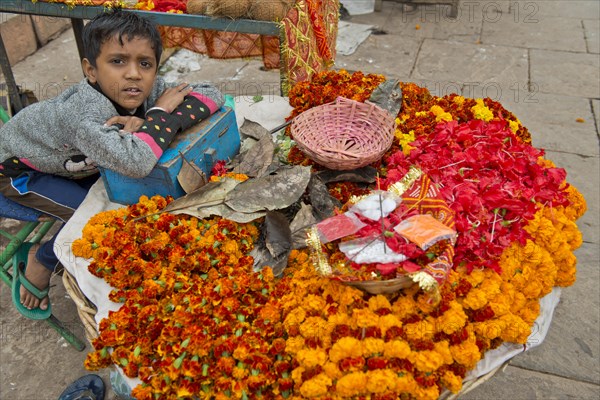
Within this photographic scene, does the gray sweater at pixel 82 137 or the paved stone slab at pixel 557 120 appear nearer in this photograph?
the gray sweater at pixel 82 137

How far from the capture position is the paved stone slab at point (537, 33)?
6113 millimetres

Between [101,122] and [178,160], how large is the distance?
350 mm

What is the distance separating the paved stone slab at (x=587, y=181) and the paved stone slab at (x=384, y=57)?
197 centimetres

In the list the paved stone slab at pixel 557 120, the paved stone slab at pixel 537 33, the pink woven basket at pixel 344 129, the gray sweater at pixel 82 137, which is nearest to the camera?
the gray sweater at pixel 82 137

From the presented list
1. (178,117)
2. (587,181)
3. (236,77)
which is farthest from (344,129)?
(236,77)

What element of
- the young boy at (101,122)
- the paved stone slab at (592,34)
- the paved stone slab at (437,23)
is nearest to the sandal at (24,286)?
the young boy at (101,122)

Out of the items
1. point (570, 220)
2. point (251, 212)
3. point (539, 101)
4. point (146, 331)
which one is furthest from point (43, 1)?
point (539, 101)

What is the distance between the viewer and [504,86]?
528 centimetres

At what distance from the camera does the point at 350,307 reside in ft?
5.20

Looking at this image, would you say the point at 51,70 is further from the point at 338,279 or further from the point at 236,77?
the point at 338,279

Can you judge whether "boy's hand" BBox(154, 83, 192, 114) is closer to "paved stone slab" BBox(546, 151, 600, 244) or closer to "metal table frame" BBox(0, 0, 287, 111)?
"metal table frame" BBox(0, 0, 287, 111)

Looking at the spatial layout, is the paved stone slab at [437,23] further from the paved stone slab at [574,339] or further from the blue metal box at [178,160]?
the blue metal box at [178,160]

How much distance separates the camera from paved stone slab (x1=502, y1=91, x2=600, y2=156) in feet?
14.4

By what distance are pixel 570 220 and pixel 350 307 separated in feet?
3.46
